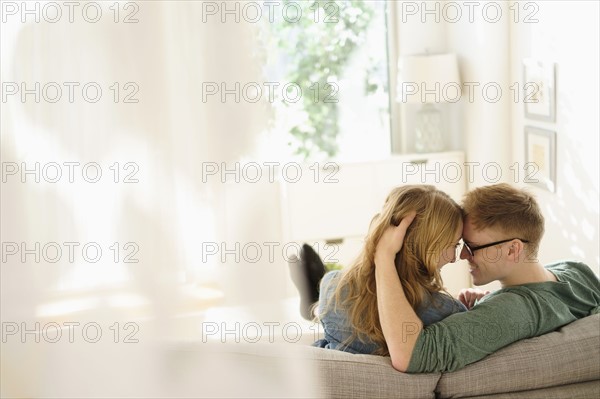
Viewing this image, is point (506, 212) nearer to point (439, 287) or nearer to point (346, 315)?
point (439, 287)

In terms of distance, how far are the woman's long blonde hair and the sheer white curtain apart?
2.52ft

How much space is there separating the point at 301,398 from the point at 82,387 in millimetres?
305

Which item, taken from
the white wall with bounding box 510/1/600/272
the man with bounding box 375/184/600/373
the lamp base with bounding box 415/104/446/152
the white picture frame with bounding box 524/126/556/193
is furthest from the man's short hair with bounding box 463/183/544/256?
the lamp base with bounding box 415/104/446/152

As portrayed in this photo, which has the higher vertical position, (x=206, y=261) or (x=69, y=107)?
(x=69, y=107)

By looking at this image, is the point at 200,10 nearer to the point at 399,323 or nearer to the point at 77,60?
the point at 77,60

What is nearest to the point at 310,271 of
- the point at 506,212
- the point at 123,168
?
the point at 506,212

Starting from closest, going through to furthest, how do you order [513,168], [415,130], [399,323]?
[399,323] → [513,168] → [415,130]

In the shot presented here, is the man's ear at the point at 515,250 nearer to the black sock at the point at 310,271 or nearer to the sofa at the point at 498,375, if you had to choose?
the sofa at the point at 498,375

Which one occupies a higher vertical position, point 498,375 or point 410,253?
point 410,253

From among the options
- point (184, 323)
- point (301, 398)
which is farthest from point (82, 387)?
point (301, 398)

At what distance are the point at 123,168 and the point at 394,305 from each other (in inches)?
34.4

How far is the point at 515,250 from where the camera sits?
189 centimetres

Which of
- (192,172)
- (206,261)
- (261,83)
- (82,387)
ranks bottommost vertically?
(82,387)

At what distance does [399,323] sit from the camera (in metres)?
1.74
